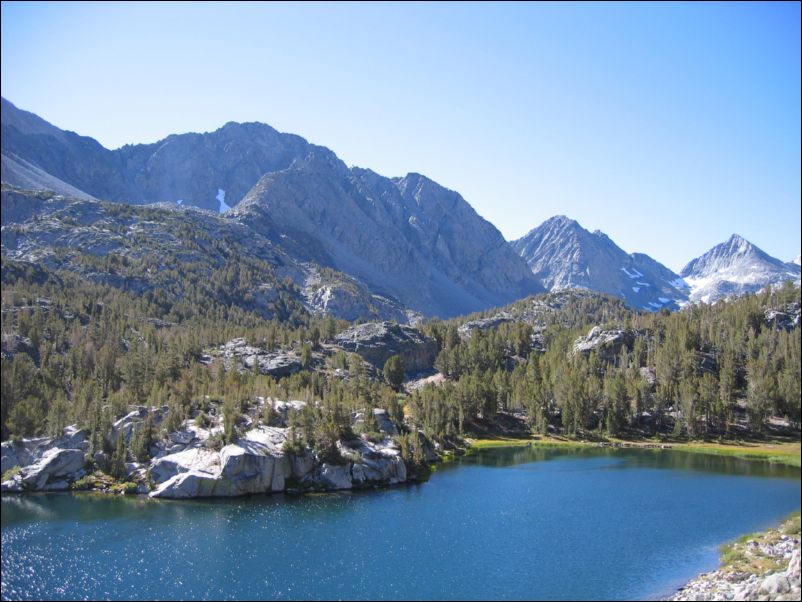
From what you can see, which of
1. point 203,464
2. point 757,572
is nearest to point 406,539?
point 757,572

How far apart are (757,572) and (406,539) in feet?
97.0

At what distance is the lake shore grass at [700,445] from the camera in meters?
75.0

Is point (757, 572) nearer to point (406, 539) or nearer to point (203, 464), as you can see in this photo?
point (406, 539)

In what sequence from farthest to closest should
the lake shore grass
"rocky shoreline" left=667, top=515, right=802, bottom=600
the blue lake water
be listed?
the lake shore grass, the blue lake water, "rocky shoreline" left=667, top=515, right=802, bottom=600

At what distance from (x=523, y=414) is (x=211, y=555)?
103717mm

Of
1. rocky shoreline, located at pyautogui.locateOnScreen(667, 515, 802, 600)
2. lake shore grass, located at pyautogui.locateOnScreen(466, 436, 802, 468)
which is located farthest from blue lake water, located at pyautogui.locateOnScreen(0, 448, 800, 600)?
lake shore grass, located at pyautogui.locateOnScreen(466, 436, 802, 468)

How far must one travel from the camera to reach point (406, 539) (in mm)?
58031

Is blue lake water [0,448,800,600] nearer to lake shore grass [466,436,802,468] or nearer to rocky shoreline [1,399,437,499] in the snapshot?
lake shore grass [466,436,802,468]

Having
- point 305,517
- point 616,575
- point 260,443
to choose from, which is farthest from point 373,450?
point 616,575

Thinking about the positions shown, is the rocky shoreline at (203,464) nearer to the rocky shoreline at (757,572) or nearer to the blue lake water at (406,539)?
the blue lake water at (406,539)

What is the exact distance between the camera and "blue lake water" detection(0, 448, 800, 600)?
46188mm

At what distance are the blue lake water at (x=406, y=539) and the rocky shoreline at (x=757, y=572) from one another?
195cm

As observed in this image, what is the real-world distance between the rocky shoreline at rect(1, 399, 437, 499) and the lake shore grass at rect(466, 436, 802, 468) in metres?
40.0

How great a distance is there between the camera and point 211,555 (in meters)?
53.4
